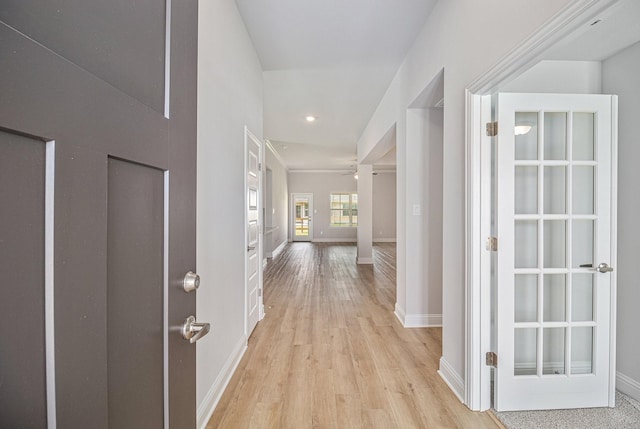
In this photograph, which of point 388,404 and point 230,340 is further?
point 230,340

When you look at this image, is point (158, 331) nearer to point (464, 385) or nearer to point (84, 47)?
point (84, 47)

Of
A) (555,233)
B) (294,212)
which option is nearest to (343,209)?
(294,212)

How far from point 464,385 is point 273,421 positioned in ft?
3.94

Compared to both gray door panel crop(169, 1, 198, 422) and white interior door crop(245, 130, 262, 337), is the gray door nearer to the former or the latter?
gray door panel crop(169, 1, 198, 422)

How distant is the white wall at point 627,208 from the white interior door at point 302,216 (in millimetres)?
9910

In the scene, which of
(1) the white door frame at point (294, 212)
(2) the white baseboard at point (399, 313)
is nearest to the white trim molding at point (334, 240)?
(1) the white door frame at point (294, 212)

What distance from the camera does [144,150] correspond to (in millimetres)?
667

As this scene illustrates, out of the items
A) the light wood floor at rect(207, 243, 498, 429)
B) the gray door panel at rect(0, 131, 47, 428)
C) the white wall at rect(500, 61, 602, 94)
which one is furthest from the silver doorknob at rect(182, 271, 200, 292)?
the white wall at rect(500, 61, 602, 94)

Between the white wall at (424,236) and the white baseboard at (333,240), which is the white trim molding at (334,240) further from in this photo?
the white wall at (424,236)

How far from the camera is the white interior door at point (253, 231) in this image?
9.17 feet

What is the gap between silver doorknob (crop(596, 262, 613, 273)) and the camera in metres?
1.78

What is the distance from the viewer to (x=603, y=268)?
5.85ft

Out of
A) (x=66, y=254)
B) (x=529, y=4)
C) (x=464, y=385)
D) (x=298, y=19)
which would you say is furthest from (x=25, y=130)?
(x=298, y=19)

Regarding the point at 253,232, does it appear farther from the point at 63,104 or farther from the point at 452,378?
the point at 63,104
